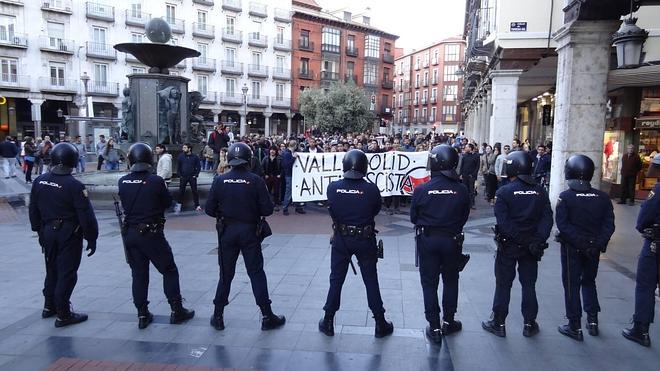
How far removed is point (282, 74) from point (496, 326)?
168 ft

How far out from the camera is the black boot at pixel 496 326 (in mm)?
4910

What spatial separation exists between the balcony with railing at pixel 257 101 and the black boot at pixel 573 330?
4868 cm

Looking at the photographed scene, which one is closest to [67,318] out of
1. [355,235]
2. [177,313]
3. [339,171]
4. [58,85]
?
[177,313]

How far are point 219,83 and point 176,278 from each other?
153 feet

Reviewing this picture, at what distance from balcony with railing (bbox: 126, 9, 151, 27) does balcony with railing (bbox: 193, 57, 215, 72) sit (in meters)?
5.60

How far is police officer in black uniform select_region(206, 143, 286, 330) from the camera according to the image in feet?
16.2

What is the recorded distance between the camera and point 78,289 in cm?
627

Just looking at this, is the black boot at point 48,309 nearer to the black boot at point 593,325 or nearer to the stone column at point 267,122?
the black boot at point 593,325

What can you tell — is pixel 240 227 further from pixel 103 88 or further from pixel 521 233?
pixel 103 88

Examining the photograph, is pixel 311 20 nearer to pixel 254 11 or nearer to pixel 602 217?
pixel 254 11

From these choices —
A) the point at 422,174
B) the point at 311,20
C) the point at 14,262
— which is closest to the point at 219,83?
the point at 311,20

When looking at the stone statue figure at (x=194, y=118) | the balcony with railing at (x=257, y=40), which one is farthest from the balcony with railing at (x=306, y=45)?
the stone statue figure at (x=194, y=118)

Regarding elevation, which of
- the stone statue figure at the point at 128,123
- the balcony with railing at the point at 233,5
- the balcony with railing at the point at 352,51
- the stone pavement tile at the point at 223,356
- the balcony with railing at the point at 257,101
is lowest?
the stone pavement tile at the point at 223,356

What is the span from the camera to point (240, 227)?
495 centimetres
